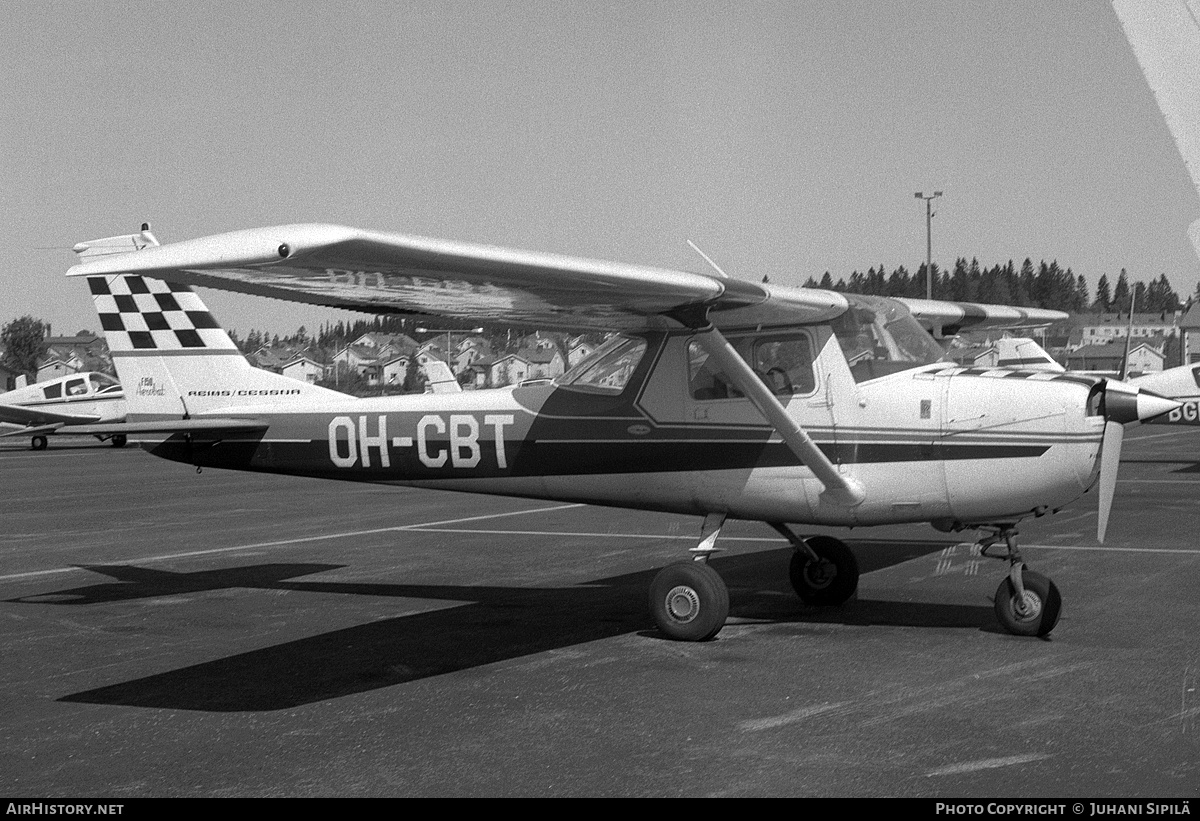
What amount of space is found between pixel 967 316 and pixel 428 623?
238 inches

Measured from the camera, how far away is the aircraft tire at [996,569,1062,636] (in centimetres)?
784

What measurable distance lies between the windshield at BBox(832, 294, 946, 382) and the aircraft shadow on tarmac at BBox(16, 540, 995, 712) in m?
1.84

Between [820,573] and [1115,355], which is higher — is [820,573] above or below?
below

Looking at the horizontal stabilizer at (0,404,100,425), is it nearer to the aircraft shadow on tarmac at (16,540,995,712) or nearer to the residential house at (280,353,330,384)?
the aircraft shadow on tarmac at (16,540,995,712)

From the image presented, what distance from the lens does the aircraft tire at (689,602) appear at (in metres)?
7.96

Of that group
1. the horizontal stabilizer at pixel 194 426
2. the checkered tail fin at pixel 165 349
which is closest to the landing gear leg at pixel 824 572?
the horizontal stabilizer at pixel 194 426

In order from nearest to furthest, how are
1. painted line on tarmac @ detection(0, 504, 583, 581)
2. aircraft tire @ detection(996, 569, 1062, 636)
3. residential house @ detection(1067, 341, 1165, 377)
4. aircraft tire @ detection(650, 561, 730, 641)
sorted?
1. aircraft tire @ detection(996, 569, 1062, 636)
2. aircraft tire @ detection(650, 561, 730, 641)
3. painted line on tarmac @ detection(0, 504, 583, 581)
4. residential house @ detection(1067, 341, 1165, 377)

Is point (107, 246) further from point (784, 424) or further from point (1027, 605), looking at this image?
point (1027, 605)

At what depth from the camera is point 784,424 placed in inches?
317

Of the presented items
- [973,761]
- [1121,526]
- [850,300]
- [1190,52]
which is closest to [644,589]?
[850,300]

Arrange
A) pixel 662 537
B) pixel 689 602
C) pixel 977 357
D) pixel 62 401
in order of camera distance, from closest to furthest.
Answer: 1. pixel 689 602
2. pixel 662 537
3. pixel 977 357
4. pixel 62 401

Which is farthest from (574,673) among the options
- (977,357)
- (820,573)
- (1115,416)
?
(977,357)

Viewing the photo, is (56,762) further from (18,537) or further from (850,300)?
(18,537)

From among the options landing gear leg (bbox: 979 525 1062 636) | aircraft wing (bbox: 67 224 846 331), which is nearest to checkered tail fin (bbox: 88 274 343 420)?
aircraft wing (bbox: 67 224 846 331)
